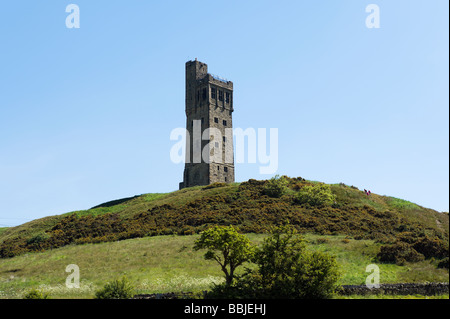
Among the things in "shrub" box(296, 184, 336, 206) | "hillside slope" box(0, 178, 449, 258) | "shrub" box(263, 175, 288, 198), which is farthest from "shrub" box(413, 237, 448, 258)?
"shrub" box(263, 175, 288, 198)

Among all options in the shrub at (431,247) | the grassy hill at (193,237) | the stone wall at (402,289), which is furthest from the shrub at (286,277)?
the shrub at (431,247)

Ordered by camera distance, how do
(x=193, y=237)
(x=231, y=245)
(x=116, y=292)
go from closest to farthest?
(x=116, y=292)
(x=231, y=245)
(x=193, y=237)

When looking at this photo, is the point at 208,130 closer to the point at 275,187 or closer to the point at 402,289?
the point at 275,187

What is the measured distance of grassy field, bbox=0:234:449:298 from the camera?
30.6 meters

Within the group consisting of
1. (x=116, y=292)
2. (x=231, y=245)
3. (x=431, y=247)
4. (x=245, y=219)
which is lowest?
(x=116, y=292)

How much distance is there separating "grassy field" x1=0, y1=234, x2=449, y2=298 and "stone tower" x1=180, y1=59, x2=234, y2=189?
124ft

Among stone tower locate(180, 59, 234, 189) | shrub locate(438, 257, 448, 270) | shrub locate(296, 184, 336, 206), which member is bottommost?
shrub locate(438, 257, 448, 270)

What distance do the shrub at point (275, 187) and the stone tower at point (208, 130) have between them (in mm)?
20674

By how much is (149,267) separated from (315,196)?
2977cm

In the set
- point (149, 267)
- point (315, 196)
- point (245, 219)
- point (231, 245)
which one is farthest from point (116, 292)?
point (315, 196)

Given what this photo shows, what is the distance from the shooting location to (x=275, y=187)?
62625 millimetres

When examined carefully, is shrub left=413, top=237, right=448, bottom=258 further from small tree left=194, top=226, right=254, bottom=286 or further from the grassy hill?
small tree left=194, top=226, right=254, bottom=286
